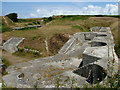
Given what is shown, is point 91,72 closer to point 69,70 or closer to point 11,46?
point 69,70

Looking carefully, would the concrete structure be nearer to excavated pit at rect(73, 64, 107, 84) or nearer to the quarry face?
the quarry face

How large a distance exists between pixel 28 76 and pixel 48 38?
973 centimetres

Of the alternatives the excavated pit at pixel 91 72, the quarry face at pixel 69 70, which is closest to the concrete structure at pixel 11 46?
the quarry face at pixel 69 70

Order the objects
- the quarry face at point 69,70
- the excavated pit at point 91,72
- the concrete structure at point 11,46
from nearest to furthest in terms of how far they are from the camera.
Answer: the quarry face at point 69,70
the excavated pit at point 91,72
the concrete structure at point 11,46

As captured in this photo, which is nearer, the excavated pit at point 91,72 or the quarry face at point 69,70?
the quarry face at point 69,70

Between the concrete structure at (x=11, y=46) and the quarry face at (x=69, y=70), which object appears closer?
the quarry face at (x=69, y=70)

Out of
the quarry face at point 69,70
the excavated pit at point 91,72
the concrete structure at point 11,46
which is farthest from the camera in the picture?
the concrete structure at point 11,46

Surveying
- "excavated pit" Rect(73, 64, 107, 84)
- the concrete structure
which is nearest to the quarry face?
"excavated pit" Rect(73, 64, 107, 84)

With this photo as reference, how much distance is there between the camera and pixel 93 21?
33000 millimetres

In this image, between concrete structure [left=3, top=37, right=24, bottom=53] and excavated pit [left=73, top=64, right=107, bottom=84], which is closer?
excavated pit [left=73, top=64, right=107, bottom=84]

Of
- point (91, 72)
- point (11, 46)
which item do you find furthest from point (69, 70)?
point (11, 46)

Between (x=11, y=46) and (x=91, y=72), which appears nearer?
(x=91, y=72)

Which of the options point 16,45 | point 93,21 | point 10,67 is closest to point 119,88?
point 10,67

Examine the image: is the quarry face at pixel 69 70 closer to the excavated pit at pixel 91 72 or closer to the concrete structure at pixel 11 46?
the excavated pit at pixel 91 72
